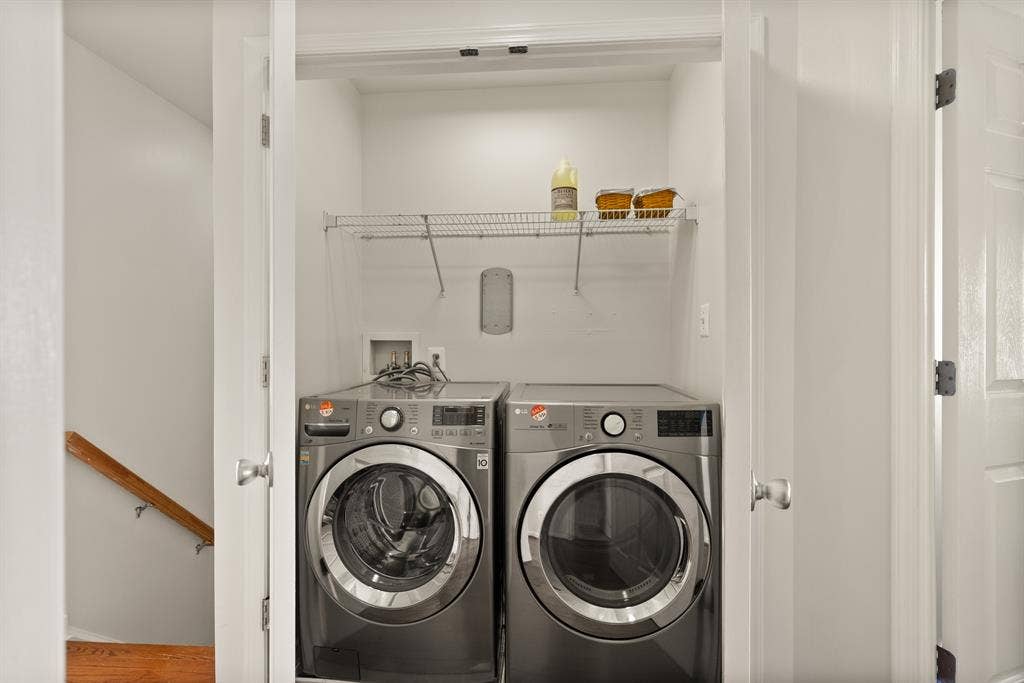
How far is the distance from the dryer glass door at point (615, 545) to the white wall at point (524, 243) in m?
0.84

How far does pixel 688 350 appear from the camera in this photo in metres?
1.87

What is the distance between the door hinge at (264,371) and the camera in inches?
23.6

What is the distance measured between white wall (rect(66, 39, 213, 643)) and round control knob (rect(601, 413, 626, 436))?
105 cm

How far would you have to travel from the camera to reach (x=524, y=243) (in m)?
2.22

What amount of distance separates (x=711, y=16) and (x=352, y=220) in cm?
154

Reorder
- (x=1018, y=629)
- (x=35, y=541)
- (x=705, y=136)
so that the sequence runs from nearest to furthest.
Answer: (x=35, y=541) < (x=1018, y=629) < (x=705, y=136)

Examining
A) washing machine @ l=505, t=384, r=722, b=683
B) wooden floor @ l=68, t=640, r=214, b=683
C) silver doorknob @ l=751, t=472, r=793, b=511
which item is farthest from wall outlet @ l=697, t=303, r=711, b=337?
wooden floor @ l=68, t=640, r=214, b=683

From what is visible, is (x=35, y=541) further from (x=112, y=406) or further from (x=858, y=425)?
(x=858, y=425)

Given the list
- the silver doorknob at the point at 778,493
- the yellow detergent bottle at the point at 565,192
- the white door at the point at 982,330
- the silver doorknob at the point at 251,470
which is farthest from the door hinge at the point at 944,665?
the yellow detergent bottle at the point at 565,192

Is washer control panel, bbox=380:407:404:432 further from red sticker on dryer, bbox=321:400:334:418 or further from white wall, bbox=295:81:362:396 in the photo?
white wall, bbox=295:81:362:396

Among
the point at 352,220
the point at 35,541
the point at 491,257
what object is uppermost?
the point at 352,220

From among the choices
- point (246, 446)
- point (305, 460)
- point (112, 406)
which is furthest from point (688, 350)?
point (112, 406)

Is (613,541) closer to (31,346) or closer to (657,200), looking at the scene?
(657,200)

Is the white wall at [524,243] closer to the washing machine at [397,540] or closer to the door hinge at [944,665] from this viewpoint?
the washing machine at [397,540]
